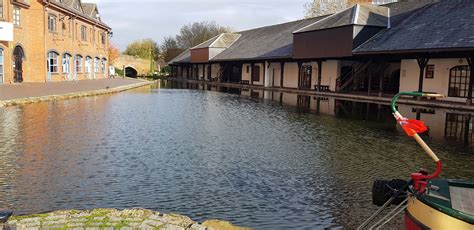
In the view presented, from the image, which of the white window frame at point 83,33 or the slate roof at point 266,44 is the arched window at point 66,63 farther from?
the slate roof at point 266,44

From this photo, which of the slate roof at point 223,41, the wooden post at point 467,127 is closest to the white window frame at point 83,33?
the slate roof at point 223,41

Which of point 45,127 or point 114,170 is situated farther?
point 45,127

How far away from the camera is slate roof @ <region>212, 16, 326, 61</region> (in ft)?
113

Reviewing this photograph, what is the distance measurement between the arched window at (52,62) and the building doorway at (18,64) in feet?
11.6

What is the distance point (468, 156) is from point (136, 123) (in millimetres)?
8646

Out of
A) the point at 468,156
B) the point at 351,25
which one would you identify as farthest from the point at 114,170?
the point at 351,25

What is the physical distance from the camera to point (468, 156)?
29.4 ft

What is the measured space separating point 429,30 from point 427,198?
20.0 metres

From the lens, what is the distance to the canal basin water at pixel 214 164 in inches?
213

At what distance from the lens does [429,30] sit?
21.3 m

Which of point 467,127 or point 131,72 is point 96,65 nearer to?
point 131,72

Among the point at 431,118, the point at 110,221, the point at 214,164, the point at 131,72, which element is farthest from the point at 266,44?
the point at 131,72

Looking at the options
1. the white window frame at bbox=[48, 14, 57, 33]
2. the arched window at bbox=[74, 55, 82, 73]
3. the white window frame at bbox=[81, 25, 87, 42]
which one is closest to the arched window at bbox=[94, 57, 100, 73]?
the white window frame at bbox=[81, 25, 87, 42]

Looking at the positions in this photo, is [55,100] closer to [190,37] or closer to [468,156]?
[468,156]
